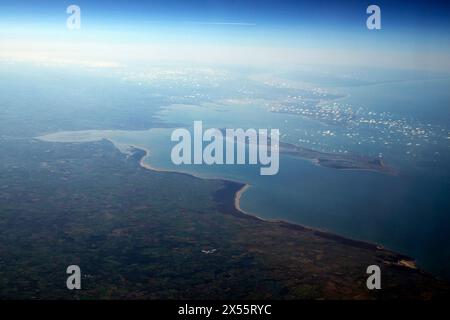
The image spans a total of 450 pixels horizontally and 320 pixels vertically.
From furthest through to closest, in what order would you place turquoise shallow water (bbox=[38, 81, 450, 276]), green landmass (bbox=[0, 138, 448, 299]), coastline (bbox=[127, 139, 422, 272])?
1. turquoise shallow water (bbox=[38, 81, 450, 276])
2. coastline (bbox=[127, 139, 422, 272])
3. green landmass (bbox=[0, 138, 448, 299])

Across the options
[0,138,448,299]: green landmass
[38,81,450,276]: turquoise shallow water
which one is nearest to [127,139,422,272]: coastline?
[0,138,448,299]: green landmass

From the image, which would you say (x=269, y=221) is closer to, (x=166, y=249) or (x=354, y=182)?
(x=166, y=249)

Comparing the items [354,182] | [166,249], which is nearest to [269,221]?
[166,249]

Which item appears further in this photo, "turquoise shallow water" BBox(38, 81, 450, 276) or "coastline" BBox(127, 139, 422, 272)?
"turquoise shallow water" BBox(38, 81, 450, 276)

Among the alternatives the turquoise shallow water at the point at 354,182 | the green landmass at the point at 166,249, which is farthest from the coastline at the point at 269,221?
the turquoise shallow water at the point at 354,182

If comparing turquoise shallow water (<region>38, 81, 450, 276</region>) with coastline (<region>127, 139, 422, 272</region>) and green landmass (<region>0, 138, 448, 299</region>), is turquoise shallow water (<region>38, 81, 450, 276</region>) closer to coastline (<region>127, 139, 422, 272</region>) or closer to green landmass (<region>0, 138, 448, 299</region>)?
coastline (<region>127, 139, 422, 272</region>)

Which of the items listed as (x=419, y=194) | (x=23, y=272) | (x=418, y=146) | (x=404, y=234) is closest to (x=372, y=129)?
(x=418, y=146)

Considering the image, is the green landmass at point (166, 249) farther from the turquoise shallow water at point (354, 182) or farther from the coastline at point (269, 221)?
the turquoise shallow water at point (354, 182)

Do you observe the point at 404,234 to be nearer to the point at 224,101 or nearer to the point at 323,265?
the point at 323,265
